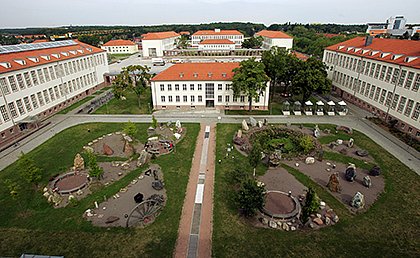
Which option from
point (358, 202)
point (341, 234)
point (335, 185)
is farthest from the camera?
point (335, 185)

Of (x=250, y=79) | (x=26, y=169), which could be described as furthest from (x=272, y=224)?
(x=250, y=79)

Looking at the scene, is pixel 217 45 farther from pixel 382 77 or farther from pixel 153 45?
pixel 382 77

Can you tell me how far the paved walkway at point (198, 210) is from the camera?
1975 cm

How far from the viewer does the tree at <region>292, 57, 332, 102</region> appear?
45.8 meters

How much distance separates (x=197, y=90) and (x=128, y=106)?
15917 mm

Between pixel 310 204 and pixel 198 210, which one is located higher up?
pixel 310 204

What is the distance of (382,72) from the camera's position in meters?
45.1

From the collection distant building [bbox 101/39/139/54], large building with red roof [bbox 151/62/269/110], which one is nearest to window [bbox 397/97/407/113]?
large building with red roof [bbox 151/62/269/110]

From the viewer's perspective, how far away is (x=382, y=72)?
45.1 m

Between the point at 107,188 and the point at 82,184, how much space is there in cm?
295

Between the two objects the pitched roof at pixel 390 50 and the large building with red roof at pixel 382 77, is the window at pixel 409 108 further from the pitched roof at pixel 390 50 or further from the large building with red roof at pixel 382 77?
the pitched roof at pixel 390 50

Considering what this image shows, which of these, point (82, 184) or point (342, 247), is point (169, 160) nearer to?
point (82, 184)

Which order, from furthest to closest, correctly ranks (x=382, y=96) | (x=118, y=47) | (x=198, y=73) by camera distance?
(x=118, y=47), (x=198, y=73), (x=382, y=96)

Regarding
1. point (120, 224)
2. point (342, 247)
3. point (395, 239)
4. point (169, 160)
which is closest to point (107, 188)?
point (120, 224)
